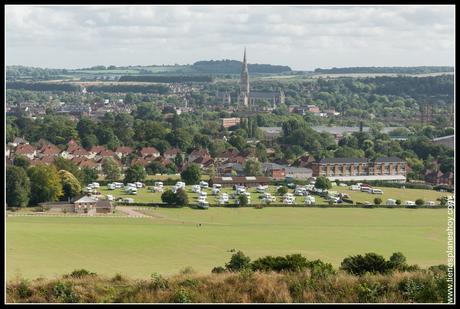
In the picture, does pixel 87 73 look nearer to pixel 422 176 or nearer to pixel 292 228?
pixel 422 176

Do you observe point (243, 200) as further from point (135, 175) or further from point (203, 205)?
point (135, 175)

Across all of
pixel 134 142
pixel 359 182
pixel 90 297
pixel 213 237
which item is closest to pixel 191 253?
pixel 213 237

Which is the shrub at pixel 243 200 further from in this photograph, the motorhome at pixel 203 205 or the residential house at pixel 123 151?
the residential house at pixel 123 151

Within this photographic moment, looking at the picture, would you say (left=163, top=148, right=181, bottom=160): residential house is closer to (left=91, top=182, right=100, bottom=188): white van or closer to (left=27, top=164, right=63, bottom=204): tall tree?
(left=91, top=182, right=100, bottom=188): white van

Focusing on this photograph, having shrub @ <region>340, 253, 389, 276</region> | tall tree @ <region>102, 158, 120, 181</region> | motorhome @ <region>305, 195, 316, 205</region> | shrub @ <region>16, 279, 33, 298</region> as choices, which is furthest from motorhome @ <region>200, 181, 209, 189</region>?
shrub @ <region>16, 279, 33, 298</region>

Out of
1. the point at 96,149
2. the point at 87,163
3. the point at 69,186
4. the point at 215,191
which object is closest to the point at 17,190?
the point at 69,186

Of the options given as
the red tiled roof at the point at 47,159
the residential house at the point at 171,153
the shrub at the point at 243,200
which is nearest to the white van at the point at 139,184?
the shrub at the point at 243,200
